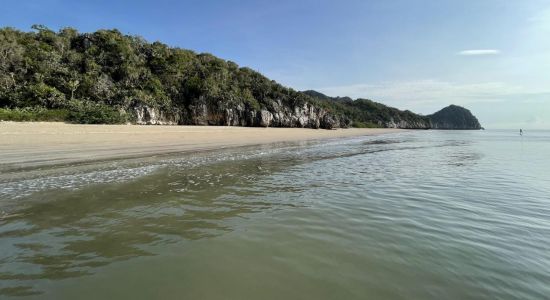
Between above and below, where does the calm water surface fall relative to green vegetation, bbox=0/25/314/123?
below

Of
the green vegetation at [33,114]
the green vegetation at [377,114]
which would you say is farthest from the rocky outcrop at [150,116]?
the green vegetation at [377,114]

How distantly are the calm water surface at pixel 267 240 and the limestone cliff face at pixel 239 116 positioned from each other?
117ft

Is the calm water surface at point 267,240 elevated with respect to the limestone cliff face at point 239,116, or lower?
lower

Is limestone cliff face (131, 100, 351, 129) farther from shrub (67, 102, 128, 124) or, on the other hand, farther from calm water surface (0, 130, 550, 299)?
calm water surface (0, 130, 550, 299)

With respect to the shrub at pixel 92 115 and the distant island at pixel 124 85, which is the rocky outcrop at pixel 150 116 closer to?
the distant island at pixel 124 85

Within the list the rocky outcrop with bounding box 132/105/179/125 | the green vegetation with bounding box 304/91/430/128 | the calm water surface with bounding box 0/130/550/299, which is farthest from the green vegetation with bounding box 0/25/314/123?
the green vegetation with bounding box 304/91/430/128

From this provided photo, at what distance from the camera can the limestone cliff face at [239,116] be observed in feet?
140

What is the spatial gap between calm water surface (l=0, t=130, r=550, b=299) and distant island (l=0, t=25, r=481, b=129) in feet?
87.5

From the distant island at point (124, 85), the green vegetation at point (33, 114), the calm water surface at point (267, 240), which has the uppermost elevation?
the distant island at point (124, 85)

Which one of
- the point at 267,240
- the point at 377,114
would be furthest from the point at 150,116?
the point at 377,114

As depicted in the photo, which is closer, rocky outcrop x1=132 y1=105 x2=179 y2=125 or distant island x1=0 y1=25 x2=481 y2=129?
distant island x1=0 y1=25 x2=481 y2=129

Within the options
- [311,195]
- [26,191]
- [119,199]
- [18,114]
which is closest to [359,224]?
[311,195]

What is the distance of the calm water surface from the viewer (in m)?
3.13

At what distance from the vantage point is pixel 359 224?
5.23 m
